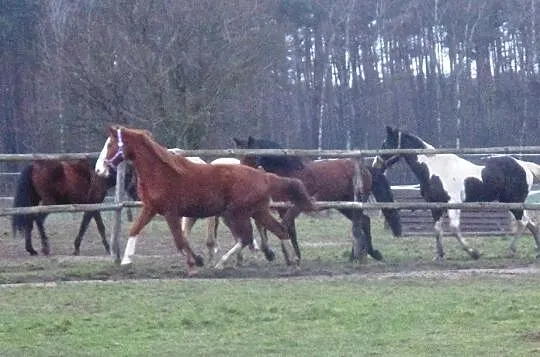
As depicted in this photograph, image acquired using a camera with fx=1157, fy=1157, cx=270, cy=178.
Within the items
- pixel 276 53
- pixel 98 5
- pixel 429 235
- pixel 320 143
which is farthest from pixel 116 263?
pixel 320 143

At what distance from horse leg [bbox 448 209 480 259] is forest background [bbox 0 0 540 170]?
15.0 metres

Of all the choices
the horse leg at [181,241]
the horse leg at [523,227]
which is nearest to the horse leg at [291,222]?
the horse leg at [181,241]

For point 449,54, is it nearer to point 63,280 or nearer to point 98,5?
point 98,5

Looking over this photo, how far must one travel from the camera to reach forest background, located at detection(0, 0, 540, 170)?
103 ft

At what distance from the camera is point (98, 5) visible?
3797 cm

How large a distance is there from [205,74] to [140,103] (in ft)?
6.33

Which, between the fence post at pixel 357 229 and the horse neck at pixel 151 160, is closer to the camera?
the horse neck at pixel 151 160

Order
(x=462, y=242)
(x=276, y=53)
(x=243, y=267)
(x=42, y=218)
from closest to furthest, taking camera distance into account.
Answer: (x=243, y=267) < (x=462, y=242) < (x=42, y=218) < (x=276, y=53)

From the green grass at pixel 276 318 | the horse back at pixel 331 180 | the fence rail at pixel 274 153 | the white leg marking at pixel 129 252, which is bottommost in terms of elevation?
the green grass at pixel 276 318

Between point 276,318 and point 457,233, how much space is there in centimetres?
608

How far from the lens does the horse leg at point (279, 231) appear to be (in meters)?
13.6

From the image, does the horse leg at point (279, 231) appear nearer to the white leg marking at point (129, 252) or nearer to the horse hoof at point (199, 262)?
the horse hoof at point (199, 262)

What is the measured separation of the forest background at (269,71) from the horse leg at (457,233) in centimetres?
1496

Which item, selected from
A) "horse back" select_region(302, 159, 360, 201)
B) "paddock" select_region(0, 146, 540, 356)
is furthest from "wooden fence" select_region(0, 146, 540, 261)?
"horse back" select_region(302, 159, 360, 201)
